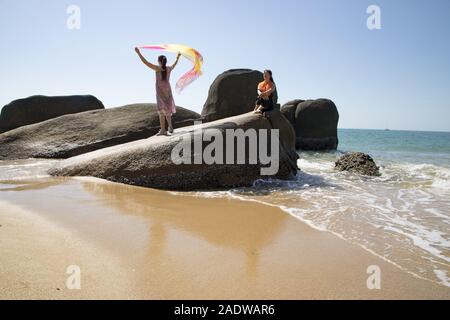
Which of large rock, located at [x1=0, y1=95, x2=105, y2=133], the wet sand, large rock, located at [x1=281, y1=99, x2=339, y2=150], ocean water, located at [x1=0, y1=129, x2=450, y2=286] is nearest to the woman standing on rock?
ocean water, located at [x1=0, y1=129, x2=450, y2=286]

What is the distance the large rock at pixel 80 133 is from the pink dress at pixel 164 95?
2.85 metres

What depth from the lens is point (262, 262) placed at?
2400 millimetres

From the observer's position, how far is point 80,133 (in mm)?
9242

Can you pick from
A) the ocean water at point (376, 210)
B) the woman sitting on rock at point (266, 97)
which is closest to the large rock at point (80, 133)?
the ocean water at point (376, 210)

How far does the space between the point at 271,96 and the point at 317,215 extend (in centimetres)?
361

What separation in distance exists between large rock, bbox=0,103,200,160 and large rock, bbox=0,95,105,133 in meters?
4.09

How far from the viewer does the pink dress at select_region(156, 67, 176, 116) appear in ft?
21.9

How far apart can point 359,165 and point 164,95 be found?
5.30m

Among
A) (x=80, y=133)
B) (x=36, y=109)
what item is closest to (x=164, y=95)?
(x=80, y=133)

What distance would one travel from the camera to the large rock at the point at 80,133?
8781mm

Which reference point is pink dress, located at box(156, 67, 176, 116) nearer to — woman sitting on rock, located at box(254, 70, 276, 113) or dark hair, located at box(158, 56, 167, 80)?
dark hair, located at box(158, 56, 167, 80)

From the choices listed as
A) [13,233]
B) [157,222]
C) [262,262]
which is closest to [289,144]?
[157,222]

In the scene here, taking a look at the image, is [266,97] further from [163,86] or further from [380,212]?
[380,212]
